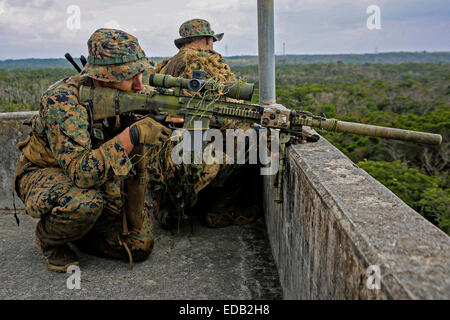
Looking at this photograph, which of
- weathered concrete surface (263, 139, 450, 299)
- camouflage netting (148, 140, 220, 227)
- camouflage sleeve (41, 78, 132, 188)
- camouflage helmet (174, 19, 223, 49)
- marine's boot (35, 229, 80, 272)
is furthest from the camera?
camouflage helmet (174, 19, 223, 49)

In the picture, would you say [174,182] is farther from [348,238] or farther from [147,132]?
[348,238]

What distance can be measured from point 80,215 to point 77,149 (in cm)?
48

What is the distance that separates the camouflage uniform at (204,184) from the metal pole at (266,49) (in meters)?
0.30

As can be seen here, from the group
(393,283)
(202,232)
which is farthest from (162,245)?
(393,283)

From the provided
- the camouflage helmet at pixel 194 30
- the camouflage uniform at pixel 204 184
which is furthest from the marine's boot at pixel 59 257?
the camouflage helmet at pixel 194 30

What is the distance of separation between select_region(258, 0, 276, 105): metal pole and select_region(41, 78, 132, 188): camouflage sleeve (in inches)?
63.1

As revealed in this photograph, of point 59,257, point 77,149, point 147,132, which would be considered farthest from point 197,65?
point 59,257

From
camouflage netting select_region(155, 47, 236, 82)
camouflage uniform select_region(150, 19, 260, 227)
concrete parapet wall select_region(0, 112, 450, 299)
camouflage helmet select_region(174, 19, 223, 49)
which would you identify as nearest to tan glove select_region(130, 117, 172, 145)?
camouflage uniform select_region(150, 19, 260, 227)

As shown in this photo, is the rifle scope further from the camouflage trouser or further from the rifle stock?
the camouflage trouser

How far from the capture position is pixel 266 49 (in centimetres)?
402

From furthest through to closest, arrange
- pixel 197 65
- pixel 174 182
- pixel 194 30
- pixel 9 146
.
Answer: pixel 194 30
pixel 9 146
pixel 197 65
pixel 174 182

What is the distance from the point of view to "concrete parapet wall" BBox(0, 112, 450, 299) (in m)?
1.41

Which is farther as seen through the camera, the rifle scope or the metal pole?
the metal pole
